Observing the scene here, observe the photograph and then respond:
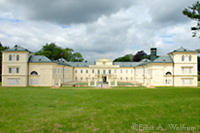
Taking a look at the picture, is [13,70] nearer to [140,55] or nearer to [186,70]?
[186,70]

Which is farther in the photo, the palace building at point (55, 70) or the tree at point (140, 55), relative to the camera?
the tree at point (140, 55)

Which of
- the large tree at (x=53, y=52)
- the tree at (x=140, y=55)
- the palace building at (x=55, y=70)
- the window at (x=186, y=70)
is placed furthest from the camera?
the tree at (x=140, y=55)

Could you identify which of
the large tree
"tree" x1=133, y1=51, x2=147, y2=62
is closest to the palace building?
the large tree

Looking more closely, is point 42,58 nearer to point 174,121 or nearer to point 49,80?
point 49,80

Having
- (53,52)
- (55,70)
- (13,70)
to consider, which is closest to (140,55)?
(53,52)

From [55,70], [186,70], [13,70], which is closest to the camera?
[13,70]

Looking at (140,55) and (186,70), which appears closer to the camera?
(186,70)

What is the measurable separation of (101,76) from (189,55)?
2978 centimetres

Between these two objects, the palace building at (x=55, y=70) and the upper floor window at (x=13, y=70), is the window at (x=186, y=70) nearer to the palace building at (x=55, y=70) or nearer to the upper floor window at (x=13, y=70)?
the palace building at (x=55, y=70)

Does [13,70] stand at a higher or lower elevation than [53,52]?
lower

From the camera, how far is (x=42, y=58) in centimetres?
3878

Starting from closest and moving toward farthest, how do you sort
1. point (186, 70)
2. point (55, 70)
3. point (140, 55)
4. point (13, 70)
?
1. point (13, 70)
2. point (55, 70)
3. point (186, 70)
4. point (140, 55)

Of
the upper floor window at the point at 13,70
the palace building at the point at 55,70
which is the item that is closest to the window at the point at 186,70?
the palace building at the point at 55,70

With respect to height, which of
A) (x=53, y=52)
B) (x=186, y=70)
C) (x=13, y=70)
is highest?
(x=53, y=52)
